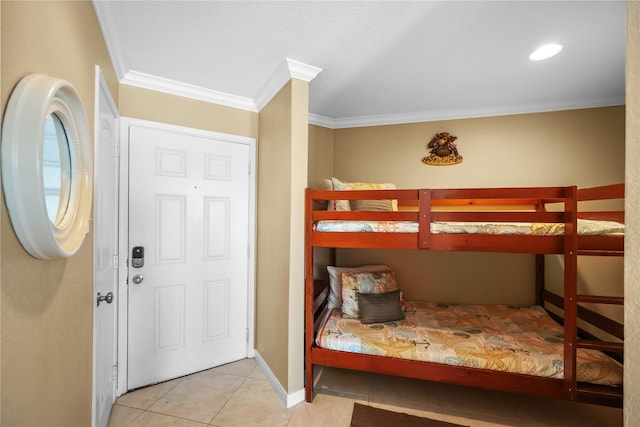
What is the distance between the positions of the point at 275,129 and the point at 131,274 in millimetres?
1581

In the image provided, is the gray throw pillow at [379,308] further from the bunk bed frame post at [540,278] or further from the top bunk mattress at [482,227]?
the bunk bed frame post at [540,278]

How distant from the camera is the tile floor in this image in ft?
5.59

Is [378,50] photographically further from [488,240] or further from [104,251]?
[104,251]

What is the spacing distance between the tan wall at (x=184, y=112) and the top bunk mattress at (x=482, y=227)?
4.26ft

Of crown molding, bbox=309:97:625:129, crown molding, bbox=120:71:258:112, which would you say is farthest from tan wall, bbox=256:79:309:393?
crown molding, bbox=309:97:625:129

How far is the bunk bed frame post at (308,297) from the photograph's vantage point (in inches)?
73.5

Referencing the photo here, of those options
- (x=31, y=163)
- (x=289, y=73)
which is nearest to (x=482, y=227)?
(x=289, y=73)

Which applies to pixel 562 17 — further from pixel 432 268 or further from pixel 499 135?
pixel 432 268

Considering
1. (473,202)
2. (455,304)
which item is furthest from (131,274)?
(473,202)

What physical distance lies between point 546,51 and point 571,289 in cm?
157

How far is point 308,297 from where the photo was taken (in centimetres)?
190

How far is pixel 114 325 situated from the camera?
188 centimetres

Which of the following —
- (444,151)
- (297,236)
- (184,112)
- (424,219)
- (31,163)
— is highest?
(184,112)

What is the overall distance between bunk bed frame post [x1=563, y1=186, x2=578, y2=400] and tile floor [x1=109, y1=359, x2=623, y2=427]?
464 mm
